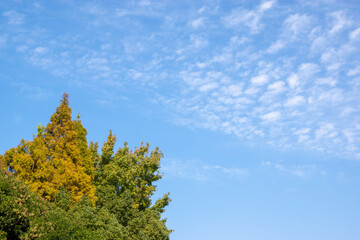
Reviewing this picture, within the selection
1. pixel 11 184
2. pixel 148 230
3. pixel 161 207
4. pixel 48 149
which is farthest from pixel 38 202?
pixel 161 207

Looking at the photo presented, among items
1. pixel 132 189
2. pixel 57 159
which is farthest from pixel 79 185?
pixel 132 189

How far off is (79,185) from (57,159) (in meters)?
3.15

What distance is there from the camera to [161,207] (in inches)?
1613

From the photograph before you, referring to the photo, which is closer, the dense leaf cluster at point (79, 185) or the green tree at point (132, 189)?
the dense leaf cluster at point (79, 185)

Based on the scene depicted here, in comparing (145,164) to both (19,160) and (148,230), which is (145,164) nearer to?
(148,230)

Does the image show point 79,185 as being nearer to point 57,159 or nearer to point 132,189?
point 57,159

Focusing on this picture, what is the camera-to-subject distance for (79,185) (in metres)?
33.9

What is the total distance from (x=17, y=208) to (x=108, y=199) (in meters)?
16.1

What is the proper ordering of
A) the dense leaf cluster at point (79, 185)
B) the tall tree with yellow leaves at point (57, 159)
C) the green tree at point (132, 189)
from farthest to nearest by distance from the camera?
the green tree at point (132, 189) < the tall tree with yellow leaves at point (57, 159) < the dense leaf cluster at point (79, 185)

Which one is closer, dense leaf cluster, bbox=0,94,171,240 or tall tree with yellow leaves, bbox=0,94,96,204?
dense leaf cluster, bbox=0,94,171,240

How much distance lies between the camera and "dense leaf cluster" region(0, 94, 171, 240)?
77.2ft

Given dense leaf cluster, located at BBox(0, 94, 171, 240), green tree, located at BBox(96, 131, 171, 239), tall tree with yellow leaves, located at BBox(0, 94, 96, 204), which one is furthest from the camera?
green tree, located at BBox(96, 131, 171, 239)

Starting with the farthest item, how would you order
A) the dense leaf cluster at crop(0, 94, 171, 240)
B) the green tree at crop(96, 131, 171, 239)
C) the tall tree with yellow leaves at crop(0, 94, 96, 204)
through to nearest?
the green tree at crop(96, 131, 171, 239) < the tall tree with yellow leaves at crop(0, 94, 96, 204) < the dense leaf cluster at crop(0, 94, 171, 240)

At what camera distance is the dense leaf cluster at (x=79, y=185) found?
23.5 meters
